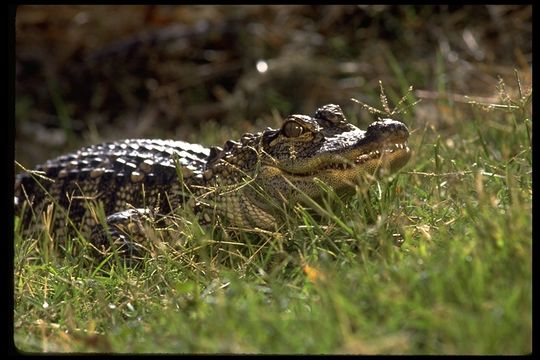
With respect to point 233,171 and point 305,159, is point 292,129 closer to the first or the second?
point 305,159

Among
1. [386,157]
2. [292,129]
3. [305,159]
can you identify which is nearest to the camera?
[386,157]

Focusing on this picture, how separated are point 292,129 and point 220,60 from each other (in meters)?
5.39

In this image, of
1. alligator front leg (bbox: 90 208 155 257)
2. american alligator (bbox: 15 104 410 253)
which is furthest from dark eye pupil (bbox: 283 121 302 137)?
alligator front leg (bbox: 90 208 155 257)

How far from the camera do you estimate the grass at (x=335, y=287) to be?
2418mm

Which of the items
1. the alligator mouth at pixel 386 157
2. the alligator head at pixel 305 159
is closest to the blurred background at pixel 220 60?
the alligator head at pixel 305 159

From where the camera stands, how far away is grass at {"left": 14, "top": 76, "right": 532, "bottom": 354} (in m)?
2.42

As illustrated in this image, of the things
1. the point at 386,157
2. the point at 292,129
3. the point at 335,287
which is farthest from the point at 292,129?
the point at 335,287

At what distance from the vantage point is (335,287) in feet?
8.84

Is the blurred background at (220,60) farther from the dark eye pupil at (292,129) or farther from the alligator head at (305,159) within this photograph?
the dark eye pupil at (292,129)

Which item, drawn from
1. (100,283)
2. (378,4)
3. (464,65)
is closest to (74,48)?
(378,4)

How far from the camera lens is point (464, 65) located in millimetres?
7902

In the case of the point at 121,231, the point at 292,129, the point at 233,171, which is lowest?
the point at 121,231

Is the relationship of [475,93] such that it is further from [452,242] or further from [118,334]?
[118,334]

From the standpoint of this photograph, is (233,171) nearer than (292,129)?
No
